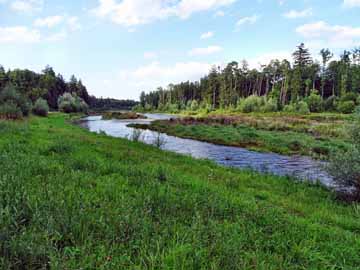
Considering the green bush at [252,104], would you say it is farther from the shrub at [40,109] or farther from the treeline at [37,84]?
the treeline at [37,84]

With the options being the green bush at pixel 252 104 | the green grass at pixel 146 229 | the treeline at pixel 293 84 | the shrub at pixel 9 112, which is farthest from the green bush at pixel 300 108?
the green grass at pixel 146 229

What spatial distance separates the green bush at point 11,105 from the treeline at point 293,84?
46.8 meters

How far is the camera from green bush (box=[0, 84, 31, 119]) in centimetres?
2434

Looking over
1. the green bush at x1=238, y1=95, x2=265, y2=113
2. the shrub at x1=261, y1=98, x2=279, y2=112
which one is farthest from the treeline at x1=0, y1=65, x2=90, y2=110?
the shrub at x1=261, y1=98, x2=279, y2=112

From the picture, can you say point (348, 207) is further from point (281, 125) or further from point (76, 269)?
point (281, 125)

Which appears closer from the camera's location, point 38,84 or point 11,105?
point 11,105

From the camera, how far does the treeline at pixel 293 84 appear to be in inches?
2237

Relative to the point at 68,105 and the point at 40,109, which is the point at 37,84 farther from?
the point at 40,109

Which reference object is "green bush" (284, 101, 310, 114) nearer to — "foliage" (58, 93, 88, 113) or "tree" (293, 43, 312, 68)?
"tree" (293, 43, 312, 68)

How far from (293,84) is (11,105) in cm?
6316

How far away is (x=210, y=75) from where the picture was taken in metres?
91.8

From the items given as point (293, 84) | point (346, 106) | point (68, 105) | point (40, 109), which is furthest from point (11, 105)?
point (293, 84)

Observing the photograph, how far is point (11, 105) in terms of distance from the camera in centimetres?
2591

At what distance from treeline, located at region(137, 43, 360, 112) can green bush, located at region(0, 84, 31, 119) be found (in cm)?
4677
